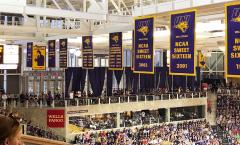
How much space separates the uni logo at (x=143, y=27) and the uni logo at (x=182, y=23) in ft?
5.14

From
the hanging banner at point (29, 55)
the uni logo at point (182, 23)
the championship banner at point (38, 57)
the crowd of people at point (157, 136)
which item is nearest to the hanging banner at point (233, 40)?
the uni logo at point (182, 23)

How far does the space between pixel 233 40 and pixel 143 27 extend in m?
3.91

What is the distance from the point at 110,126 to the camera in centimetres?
2841

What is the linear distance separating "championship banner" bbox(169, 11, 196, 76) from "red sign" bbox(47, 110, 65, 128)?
14592 mm

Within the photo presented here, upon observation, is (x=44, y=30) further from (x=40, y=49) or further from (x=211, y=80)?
(x=211, y=80)

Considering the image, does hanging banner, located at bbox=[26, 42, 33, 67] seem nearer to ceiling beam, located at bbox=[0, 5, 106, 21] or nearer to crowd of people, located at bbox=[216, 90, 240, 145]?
ceiling beam, located at bbox=[0, 5, 106, 21]

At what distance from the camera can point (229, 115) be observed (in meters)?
35.5

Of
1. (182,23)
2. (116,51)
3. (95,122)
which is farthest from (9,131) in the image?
(95,122)

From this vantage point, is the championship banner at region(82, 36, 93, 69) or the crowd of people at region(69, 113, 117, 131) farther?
the crowd of people at region(69, 113, 117, 131)

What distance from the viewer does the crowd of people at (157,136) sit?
25.5 metres

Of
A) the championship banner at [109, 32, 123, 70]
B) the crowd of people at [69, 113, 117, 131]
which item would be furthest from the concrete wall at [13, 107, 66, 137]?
the championship banner at [109, 32, 123, 70]

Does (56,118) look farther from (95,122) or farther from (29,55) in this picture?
(29,55)

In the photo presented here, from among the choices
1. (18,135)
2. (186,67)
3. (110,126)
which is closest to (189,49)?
(186,67)

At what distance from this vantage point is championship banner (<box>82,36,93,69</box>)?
1966 cm
